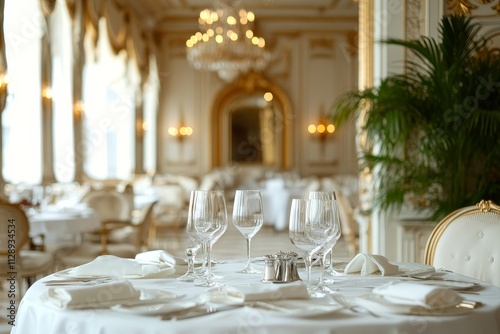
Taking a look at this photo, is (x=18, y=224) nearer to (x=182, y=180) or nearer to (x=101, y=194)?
(x=101, y=194)

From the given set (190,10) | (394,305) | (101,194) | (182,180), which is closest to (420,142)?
(394,305)

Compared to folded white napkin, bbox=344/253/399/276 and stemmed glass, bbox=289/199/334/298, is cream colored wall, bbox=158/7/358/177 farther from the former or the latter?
stemmed glass, bbox=289/199/334/298

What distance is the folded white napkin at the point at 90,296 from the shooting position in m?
1.71

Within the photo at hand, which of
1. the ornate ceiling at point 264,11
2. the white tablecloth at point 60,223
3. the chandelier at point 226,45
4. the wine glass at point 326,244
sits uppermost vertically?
the ornate ceiling at point 264,11

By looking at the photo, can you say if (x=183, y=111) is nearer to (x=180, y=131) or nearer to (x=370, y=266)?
(x=180, y=131)

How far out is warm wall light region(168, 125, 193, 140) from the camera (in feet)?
49.0

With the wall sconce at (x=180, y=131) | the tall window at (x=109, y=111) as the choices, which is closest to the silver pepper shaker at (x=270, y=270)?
the tall window at (x=109, y=111)

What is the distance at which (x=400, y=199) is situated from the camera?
4.11 metres

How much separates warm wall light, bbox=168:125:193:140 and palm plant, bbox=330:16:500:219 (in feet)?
35.6

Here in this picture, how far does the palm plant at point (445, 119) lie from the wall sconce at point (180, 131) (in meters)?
10.9

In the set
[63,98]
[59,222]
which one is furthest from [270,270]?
[63,98]

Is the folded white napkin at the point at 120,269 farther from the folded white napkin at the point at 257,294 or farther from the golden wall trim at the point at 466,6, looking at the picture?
the golden wall trim at the point at 466,6

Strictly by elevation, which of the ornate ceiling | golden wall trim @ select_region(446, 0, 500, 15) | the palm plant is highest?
the ornate ceiling

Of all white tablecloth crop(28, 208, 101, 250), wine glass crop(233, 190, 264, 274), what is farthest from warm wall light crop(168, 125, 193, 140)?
wine glass crop(233, 190, 264, 274)
